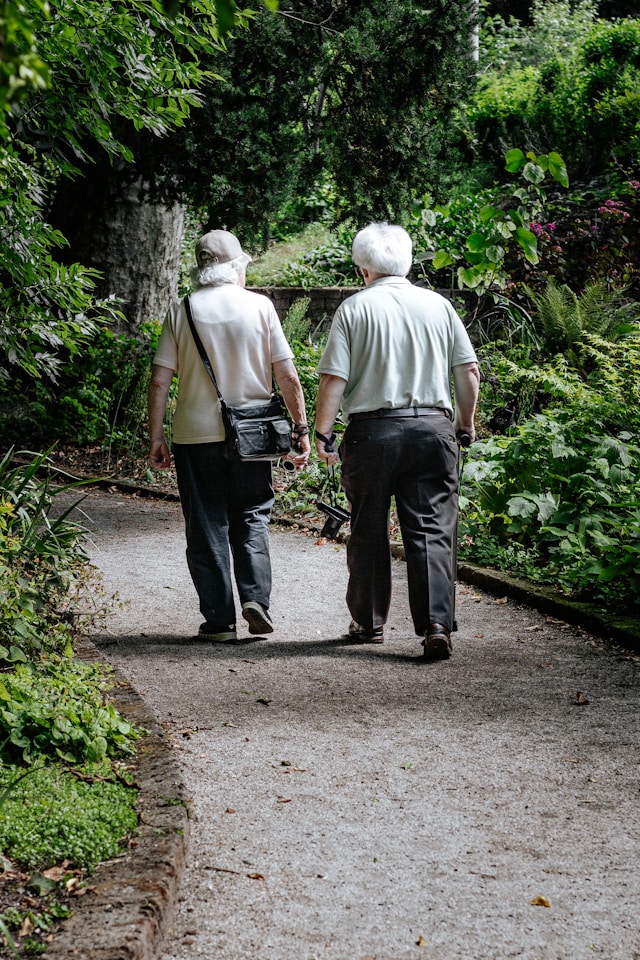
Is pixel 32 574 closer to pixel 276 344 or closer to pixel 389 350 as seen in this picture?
pixel 276 344

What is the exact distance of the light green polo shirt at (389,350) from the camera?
5059 mm

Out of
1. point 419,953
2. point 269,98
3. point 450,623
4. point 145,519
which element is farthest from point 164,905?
point 269,98

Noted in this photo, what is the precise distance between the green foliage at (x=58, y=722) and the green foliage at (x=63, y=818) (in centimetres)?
10

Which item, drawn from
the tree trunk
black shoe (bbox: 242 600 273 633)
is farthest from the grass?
black shoe (bbox: 242 600 273 633)

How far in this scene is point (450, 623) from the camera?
5.25 meters

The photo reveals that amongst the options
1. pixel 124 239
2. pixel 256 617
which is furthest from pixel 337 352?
pixel 124 239

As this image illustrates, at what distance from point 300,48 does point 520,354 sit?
358 cm

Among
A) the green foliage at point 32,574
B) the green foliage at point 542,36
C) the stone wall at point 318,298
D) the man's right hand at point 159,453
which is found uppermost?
the green foliage at point 542,36

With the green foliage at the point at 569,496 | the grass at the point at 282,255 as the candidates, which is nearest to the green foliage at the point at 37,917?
the green foliage at the point at 569,496

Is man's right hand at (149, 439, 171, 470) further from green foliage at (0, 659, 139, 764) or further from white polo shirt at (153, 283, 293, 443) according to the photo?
green foliage at (0, 659, 139, 764)

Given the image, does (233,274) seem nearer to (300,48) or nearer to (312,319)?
(300,48)

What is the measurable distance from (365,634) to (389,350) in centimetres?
145

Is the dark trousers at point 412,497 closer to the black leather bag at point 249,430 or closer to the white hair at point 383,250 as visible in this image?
the black leather bag at point 249,430

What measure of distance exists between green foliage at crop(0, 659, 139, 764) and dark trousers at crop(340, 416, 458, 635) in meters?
1.71
